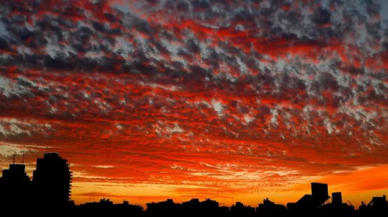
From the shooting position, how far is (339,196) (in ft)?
202

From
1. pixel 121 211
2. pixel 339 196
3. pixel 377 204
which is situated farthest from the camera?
pixel 121 211

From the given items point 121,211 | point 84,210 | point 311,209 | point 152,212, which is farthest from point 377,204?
point 84,210

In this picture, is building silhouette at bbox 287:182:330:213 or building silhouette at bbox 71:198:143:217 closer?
building silhouette at bbox 287:182:330:213

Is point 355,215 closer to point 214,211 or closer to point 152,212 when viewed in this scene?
point 214,211

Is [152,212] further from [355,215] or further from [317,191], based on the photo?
[317,191]

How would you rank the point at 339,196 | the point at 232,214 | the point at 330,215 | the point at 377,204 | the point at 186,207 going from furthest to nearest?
the point at 186,207
the point at 232,214
the point at 377,204
the point at 339,196
the point at 330,215

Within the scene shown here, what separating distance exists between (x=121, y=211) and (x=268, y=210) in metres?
111

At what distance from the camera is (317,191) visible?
112ft

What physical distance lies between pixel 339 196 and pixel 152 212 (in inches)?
4783

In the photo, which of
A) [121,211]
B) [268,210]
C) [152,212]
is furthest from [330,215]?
[121,211]

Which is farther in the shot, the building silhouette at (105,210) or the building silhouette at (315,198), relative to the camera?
the building silhouette at (105,210)

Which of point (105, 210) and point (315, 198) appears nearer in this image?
point (315, 198)

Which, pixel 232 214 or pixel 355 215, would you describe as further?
pixel 232 214

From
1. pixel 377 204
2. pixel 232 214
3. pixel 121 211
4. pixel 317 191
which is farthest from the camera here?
pixel 121 211
